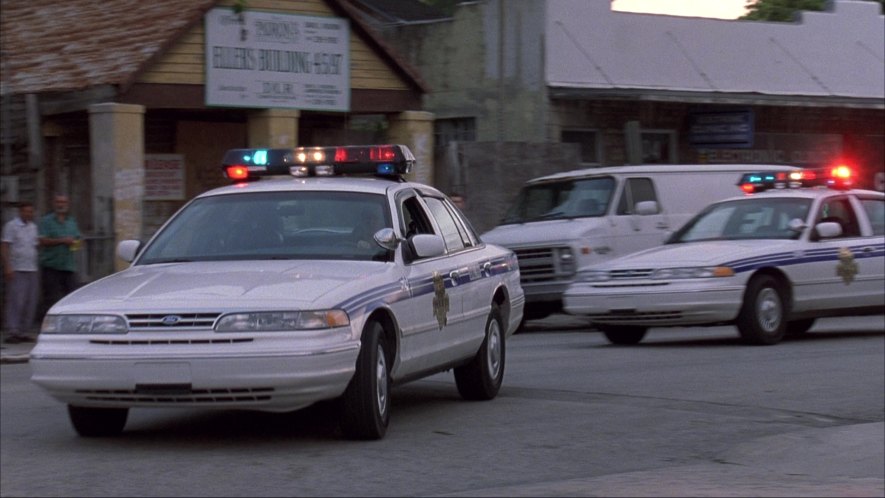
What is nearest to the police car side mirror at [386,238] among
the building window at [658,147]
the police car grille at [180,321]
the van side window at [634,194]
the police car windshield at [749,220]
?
the police car grille at [180,321]

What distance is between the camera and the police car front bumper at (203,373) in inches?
315

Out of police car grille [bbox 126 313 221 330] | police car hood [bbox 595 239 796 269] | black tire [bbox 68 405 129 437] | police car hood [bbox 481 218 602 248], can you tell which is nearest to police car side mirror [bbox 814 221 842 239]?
police car hood [bbox 595 239 796 269]

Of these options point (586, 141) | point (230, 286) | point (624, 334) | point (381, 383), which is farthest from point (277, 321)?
point (586, 141)

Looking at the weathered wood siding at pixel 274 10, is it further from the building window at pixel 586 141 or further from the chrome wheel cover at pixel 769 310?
the chrome wheel cover at pixel 769 310

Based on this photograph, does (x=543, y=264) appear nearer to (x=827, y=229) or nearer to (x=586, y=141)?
(x=827, y=229)

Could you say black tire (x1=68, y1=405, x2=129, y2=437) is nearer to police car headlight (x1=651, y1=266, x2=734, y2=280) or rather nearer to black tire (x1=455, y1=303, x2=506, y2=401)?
black tire (x1=455, y1=303, x2=506, y2=401)

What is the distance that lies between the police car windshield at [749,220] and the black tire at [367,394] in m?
8.35

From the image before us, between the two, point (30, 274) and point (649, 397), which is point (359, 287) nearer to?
point (649, 397)

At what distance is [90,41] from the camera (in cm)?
2055

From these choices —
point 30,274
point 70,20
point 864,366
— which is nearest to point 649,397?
point 864,366

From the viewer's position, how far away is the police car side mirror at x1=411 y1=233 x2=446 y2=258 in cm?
938

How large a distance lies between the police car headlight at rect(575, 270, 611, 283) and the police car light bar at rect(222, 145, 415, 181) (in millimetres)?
5511

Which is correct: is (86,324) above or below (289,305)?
below

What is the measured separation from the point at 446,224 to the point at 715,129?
1843 cm
